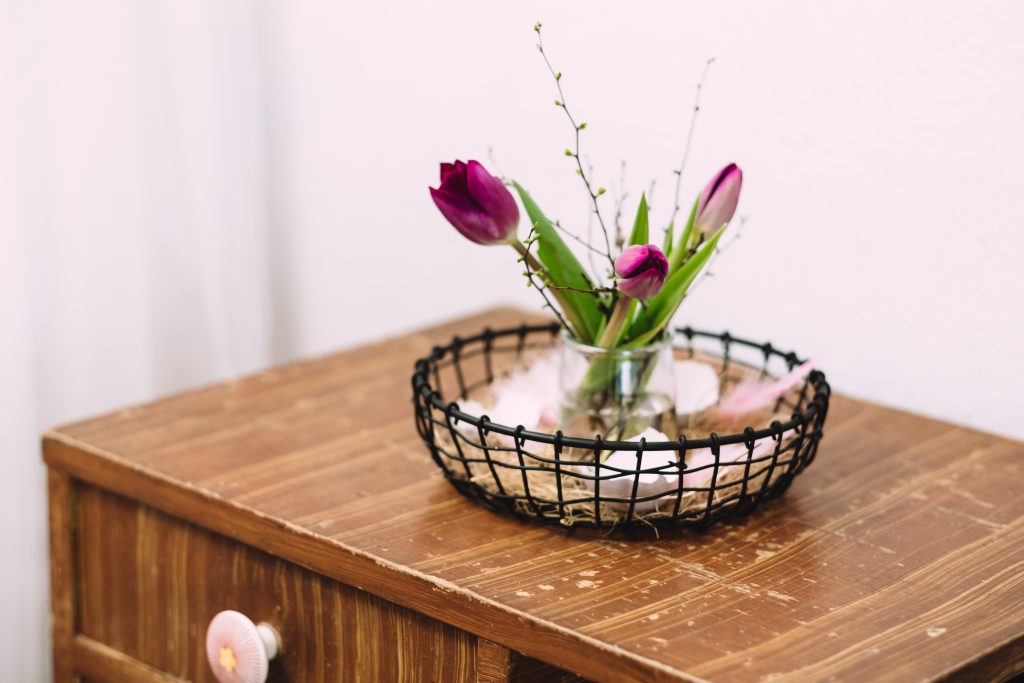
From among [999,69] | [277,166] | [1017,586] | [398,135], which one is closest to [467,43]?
[398,135]

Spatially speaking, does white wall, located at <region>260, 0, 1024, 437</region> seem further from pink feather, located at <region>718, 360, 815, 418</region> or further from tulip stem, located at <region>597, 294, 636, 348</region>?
tulip stem, located at <region>597, 294, 636, 348</region>

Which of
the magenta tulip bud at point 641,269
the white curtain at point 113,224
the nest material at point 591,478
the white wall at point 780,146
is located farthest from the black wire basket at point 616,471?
the white curtain at point 113,224

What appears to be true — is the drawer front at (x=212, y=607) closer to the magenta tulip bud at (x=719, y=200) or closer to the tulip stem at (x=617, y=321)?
the tulip stem at (x=617, y=321)

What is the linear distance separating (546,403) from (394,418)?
0.53ft

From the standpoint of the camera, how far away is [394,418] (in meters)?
1.01

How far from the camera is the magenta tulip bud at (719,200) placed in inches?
32.2

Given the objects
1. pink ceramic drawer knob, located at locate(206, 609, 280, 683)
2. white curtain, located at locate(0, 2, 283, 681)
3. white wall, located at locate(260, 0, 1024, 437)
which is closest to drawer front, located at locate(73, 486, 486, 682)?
pink ceramic drawer knob, located at locate(206, 609, 280, 683)

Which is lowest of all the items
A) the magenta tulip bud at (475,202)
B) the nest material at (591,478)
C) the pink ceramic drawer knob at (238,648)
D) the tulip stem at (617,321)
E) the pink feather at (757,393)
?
the pink ceramic drawer knob at (238,648)

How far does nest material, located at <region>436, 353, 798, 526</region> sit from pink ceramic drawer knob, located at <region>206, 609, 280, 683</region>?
186 mm

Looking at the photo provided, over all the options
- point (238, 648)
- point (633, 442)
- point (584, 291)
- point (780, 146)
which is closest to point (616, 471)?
point (633, 442)

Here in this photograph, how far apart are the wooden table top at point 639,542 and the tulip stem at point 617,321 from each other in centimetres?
14

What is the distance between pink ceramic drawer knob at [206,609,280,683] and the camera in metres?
0.83

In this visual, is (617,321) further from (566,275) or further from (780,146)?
(780,146)

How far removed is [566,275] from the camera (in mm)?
836
